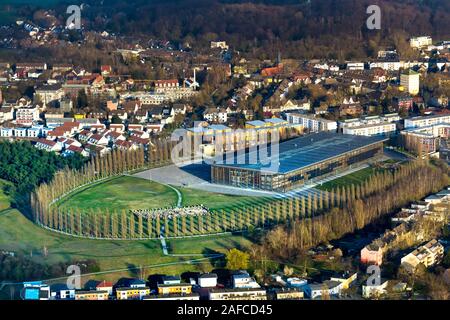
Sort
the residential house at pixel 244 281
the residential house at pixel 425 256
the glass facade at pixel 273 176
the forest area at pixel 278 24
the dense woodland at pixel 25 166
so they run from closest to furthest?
the residential house at pixel 244 281 < the residential house at pixel 425 256 < the glass facade at pixel 273 176 < the dense woodland at pixel 25 166 < the forest area at pixel 278 24

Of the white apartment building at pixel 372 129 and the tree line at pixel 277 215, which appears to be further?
the white apartment building at pixel 372 129

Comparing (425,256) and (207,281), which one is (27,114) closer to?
(207,281)

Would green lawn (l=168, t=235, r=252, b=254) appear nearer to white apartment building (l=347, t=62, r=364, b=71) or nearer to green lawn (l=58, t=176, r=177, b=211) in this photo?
A: green lawn (l=58, t=176, r=177, b=211)

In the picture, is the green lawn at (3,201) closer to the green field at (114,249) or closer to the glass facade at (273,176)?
the green field at (114,249)

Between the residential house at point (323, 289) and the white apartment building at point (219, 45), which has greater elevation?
the white apartment building at point (219, 45)

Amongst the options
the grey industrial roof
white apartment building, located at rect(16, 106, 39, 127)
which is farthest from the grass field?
white apartment building, located at rect(16, 106, 39, 127)

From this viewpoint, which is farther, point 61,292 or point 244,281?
point 244,281

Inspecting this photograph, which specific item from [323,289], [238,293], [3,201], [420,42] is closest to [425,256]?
[323,289]

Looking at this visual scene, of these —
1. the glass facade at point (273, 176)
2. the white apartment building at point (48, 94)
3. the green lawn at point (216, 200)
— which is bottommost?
the green lawn at point (216, 200)

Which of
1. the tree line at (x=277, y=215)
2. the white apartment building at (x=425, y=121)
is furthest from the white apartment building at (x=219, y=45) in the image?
the tree line at (x=277, y=215)
